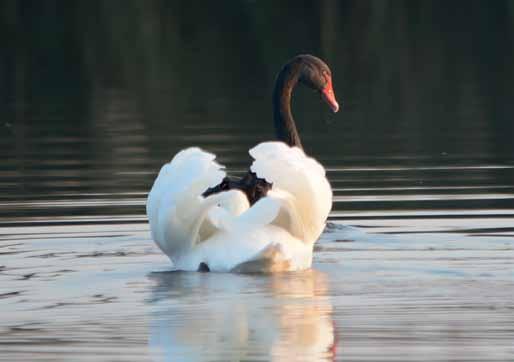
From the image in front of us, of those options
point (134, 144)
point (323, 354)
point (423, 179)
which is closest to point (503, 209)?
point (423, 179)

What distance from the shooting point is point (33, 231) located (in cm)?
1305

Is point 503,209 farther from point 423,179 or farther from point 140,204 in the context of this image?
point 140,204

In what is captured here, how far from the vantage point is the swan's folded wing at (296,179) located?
1108 cm

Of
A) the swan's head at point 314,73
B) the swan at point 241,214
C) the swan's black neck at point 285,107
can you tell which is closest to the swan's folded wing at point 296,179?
the swan at point 241,214

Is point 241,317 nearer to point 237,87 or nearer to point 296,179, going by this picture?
point 296,179

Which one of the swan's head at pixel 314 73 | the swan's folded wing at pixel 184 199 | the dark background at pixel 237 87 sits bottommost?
the dark background at pixel 237 87

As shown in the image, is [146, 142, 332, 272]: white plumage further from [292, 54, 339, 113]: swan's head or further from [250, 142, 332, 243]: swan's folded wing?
[292, 54, 339, 113]: swan's head

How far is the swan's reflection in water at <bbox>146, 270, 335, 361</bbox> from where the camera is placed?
8.61m

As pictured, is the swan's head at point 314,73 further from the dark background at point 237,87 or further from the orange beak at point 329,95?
the dark background at point 237,87

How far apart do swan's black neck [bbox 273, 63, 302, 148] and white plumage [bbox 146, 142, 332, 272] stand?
1.86m

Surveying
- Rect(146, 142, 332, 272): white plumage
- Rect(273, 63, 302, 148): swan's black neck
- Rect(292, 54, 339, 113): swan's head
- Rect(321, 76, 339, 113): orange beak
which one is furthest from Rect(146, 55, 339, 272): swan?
Rect(321, 76, 339, 113): orange beak

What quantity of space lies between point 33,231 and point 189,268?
7.28 ft

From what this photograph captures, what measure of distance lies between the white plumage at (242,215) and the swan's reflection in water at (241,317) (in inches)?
4.9

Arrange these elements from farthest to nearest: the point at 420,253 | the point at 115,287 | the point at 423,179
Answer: the point at 423,179 → the point at 420,253 → the point at 115,287
